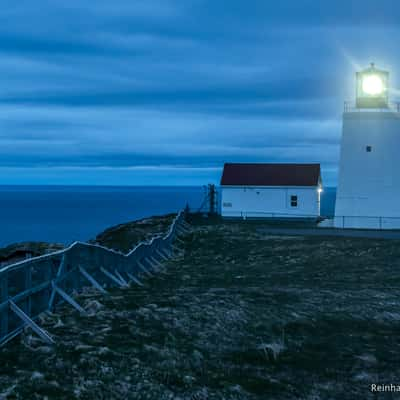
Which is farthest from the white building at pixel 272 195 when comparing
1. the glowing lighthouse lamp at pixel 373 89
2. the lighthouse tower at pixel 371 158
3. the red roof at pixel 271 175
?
the glowing lighthouse lamp at pixel 373 89

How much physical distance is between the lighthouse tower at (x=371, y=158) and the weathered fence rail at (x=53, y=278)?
18.8 meters

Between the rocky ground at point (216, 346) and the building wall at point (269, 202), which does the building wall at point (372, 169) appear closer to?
the building wall at point (269, 202)

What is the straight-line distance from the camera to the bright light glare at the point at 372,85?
33281 millimetres

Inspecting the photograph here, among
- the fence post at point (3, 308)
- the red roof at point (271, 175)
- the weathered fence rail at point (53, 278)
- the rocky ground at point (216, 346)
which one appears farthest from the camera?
the red roof at point (271, 175)

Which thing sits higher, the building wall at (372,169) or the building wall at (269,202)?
A: the building wall at (372,169)

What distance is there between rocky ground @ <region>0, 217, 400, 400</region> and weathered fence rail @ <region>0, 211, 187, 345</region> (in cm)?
25

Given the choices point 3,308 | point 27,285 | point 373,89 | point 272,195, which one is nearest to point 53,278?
point 27,285

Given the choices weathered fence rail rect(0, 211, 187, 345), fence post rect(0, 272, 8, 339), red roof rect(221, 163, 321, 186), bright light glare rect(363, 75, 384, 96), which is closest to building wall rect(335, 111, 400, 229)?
bright light glare rect(363, 75, 384, 96)

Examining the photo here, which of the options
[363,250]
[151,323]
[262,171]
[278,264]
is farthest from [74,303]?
[262,171]

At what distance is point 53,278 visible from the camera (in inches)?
403

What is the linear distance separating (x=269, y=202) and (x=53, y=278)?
1300 inches

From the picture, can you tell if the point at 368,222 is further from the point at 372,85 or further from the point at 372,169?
the point at 372,85

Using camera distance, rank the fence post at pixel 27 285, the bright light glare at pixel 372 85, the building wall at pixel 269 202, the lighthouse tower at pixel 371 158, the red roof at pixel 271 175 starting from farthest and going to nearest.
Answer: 1. the red roof at pixel 271 175
2. the building wall at pixel 269 202
3. the bright light glare at pixel 372 85
4. the lighthouse tower at pixel 371 158
5. the fence post at pixel 27 285

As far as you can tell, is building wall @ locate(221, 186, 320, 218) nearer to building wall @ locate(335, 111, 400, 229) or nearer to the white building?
the white building
